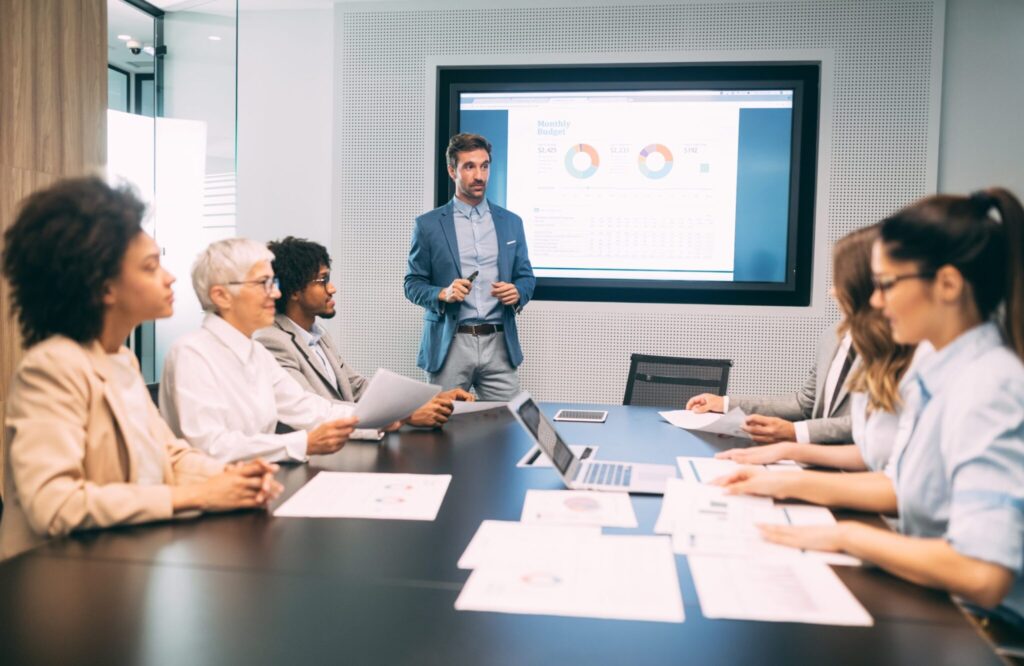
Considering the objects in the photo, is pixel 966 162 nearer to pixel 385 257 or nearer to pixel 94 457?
pixel 385 257

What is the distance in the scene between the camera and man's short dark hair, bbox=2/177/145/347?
1565 mm

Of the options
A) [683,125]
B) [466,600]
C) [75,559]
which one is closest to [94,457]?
[75,559]

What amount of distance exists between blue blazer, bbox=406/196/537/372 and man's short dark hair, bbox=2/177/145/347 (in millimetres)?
2660

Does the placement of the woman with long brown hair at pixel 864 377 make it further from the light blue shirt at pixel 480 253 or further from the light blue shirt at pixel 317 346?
the light blue shirt at pixel 480 253

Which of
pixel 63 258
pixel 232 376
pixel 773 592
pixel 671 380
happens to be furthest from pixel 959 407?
pixel 671 380

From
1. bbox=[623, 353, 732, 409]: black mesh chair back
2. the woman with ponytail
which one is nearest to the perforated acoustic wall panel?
bbox=[623, 353, 732, 409]: black mesh chair back

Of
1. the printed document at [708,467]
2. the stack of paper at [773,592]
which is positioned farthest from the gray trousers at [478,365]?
the stack of paper at [773,592]

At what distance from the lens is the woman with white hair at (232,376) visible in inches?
82.3

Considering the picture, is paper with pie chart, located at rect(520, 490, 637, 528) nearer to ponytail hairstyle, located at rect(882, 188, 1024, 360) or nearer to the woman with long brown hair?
the woman with long brown hair

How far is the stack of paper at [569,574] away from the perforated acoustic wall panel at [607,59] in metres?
3.47

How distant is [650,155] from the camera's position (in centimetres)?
495

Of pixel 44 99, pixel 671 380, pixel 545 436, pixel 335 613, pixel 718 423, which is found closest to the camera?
pixel 335 613

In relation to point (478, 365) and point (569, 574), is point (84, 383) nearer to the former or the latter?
point (569, 574)

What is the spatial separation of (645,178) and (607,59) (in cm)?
74
